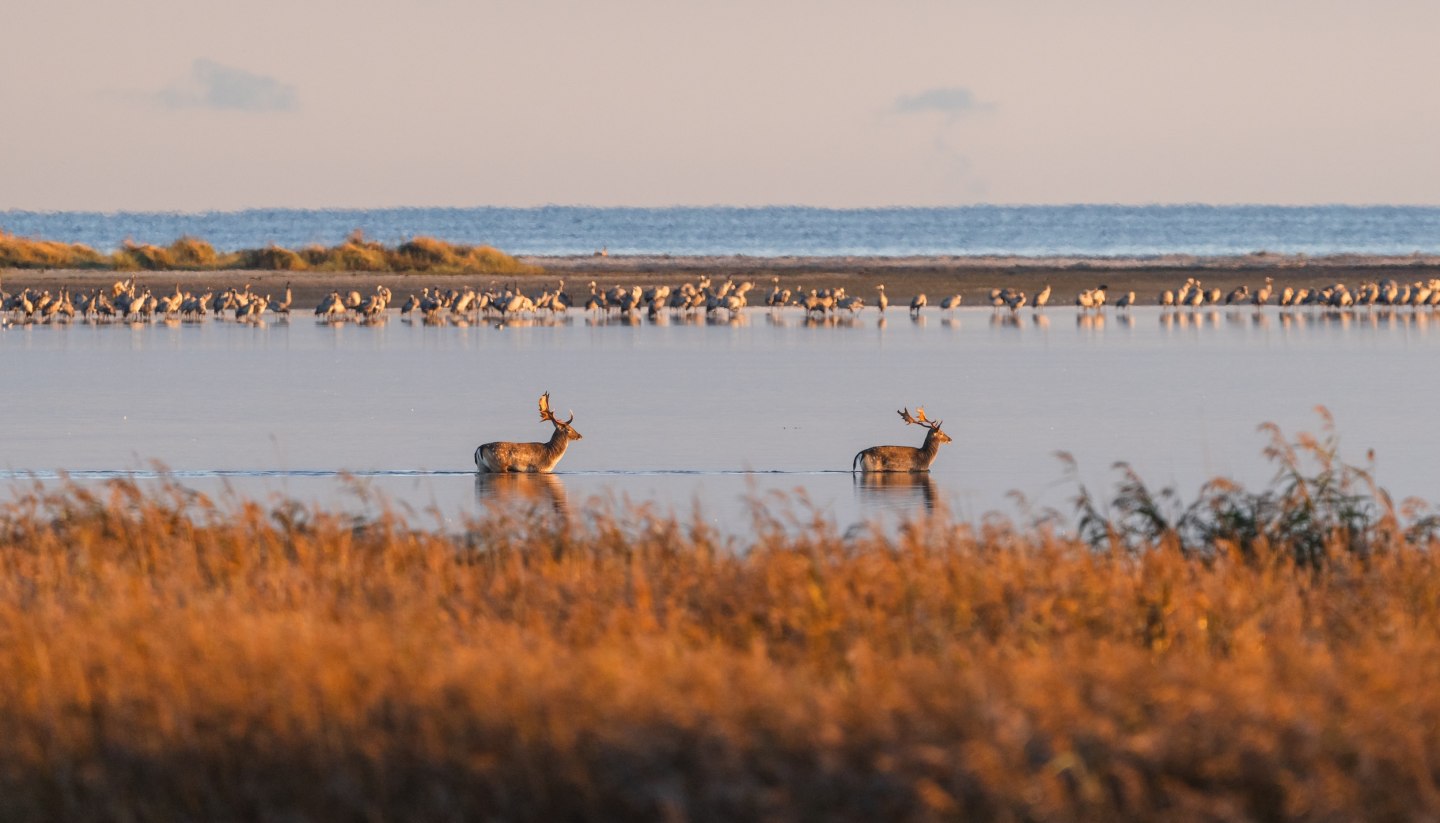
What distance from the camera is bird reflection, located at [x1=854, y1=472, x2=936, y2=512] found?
1536 centimetres

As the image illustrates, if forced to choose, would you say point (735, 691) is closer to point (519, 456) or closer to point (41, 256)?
point (519, 456)

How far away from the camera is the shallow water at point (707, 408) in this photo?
54.5 ft

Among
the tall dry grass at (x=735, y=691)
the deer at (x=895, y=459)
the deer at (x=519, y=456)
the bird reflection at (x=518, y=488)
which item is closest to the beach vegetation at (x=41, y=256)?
the deer at (x=519, y=456)

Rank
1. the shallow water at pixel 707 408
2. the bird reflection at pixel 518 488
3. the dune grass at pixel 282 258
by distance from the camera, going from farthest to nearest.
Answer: the dune grass at pixel 282 258
the shallow water at pixel 707 408
the bird reflection at pixel 518 488

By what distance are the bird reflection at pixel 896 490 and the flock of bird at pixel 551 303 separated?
30.4 metres

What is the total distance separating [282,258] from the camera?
7025 cm

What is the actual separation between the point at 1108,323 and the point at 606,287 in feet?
69.0

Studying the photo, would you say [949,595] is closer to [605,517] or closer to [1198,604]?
[1198,604]

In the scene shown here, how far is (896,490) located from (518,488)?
2.94 meters

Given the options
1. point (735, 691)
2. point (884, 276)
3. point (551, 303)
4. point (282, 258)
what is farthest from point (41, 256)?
point (735, 691)

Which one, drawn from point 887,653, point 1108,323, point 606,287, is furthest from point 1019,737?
point 606,287

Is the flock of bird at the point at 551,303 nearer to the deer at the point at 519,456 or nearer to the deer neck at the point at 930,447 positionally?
the deer at the point at 519,456

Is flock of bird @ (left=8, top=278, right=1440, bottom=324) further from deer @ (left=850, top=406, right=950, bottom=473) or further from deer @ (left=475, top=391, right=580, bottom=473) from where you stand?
deer @ (left=850, top=406, right=950, bottom=473)

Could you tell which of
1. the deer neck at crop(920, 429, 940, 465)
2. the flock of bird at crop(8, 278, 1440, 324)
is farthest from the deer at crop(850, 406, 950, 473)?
the flock of bird at crop(8, 278, 1440, 324)
